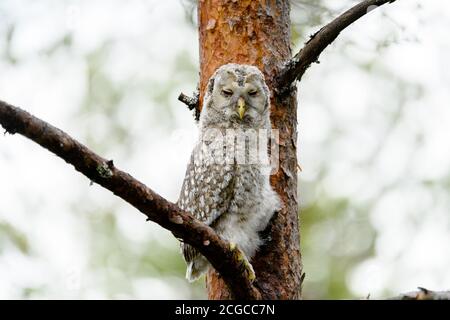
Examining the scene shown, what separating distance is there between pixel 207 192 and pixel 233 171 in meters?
0.16

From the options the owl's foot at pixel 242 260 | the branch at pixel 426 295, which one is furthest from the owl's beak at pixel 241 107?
the branch at pixel 426 295

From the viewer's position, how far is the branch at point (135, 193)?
1.98m

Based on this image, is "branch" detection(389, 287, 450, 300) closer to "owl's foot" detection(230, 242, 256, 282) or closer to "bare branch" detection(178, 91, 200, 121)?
"owl's foot" detection(230, 242, 256, 282)

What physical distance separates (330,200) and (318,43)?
2591 millimetres

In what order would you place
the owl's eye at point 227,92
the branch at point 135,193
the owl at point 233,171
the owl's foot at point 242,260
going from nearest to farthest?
1. the branch at point 135,193
2. the owl's foot at point 242,260
3. the owl at point 233,171
4. the owl's eye at point 227,92

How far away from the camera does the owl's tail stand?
10.7 feet

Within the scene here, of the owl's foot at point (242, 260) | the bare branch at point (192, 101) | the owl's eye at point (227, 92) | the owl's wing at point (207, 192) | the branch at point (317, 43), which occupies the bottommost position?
the owl's foot at point (242, 260)

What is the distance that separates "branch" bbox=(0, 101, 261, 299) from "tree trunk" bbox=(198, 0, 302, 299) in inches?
17.1

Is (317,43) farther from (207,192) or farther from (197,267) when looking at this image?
(197,267)

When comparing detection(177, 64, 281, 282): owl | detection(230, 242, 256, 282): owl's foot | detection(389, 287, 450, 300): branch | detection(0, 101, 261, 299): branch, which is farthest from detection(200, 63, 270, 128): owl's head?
detection(389, 287, 450, 300): branch

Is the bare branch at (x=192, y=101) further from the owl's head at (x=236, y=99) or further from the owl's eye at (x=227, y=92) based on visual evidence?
the owl's eye at (x=227, y=92)

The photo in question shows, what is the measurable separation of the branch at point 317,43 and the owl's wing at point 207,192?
48 centimetres

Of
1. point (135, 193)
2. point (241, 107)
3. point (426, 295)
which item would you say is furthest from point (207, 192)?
point (426, 295)
